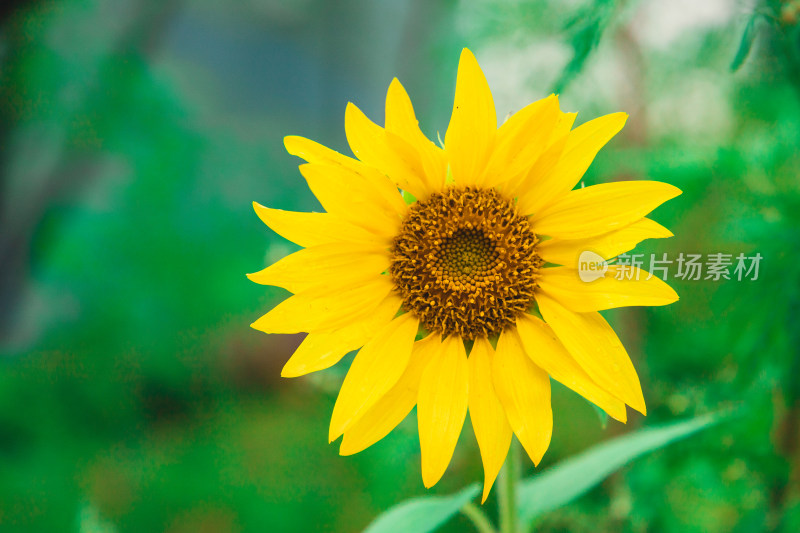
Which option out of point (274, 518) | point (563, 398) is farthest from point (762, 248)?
point (274, 518)

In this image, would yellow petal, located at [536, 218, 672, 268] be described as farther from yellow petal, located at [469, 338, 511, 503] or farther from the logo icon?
yellow petal, located at [469, 338, 511, 503]

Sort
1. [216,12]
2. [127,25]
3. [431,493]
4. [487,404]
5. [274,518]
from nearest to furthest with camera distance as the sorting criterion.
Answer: [487,404], [431,493], [274,518], [127,25], [216,12]

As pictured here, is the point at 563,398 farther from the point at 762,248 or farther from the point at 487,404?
the point at 487,404

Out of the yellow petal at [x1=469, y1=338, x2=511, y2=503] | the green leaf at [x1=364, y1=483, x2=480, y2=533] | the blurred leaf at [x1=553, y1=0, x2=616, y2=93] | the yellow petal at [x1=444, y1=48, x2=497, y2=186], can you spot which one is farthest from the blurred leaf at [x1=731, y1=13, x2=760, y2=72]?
the green leaf at [x1=364, y1=483, x2=480, y2=533]

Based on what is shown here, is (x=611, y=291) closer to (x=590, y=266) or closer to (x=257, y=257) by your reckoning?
(x=590, y=266)

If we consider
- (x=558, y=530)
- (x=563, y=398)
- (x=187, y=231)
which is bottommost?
(x=558, y=530)

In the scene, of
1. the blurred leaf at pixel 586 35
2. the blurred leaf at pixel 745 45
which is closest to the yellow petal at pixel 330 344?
the blurred leaf at pixel 586 35

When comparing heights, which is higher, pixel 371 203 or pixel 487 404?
pixel 371 203
